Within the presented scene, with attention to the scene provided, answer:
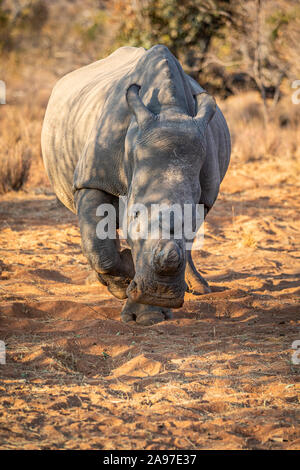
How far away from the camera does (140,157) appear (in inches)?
136

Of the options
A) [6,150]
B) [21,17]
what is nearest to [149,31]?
[6,150]

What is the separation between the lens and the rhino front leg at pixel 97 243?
13.8ft

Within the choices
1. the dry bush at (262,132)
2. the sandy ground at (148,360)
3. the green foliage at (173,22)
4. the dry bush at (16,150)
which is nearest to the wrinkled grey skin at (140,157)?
the sandy ground at (148,360)

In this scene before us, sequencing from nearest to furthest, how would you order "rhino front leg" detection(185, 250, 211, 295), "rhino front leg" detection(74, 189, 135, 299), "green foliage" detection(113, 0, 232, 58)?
"rhino front leg" detection(74, 189, 135, 299) → "rhino front leg" detection(185, 250, 211, 295) → "green foliage" detection(113, 0, 232, 58)

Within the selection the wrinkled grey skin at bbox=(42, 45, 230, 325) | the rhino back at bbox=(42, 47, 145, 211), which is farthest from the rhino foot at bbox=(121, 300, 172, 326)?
the rhino back at bbox=(42, 47, 145, 211)

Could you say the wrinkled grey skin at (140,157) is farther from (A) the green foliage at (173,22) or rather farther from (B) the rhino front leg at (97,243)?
(A) the green foliage at (173,22)

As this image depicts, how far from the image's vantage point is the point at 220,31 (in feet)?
43.2

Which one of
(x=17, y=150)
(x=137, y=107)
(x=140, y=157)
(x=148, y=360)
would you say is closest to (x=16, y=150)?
(x=17, y=150)

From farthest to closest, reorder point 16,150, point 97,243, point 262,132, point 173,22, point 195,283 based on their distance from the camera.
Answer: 1. point 173,22
2. point 262,132
3. point 16,150
4. point 195,283
5. point 97,243

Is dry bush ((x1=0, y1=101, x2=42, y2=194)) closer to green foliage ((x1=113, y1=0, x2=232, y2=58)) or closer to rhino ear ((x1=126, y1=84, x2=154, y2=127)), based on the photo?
green foliage ((x1=113, y1=0, x2=232, y2=58))

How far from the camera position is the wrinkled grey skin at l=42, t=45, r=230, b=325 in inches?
130

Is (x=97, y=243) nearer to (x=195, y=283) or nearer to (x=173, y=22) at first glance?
(x=195, y=283)

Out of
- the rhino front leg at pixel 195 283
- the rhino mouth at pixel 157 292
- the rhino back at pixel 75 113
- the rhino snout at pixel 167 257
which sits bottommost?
the rhino front leg at pixel 195 283

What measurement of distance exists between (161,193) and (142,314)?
1.33 meters
